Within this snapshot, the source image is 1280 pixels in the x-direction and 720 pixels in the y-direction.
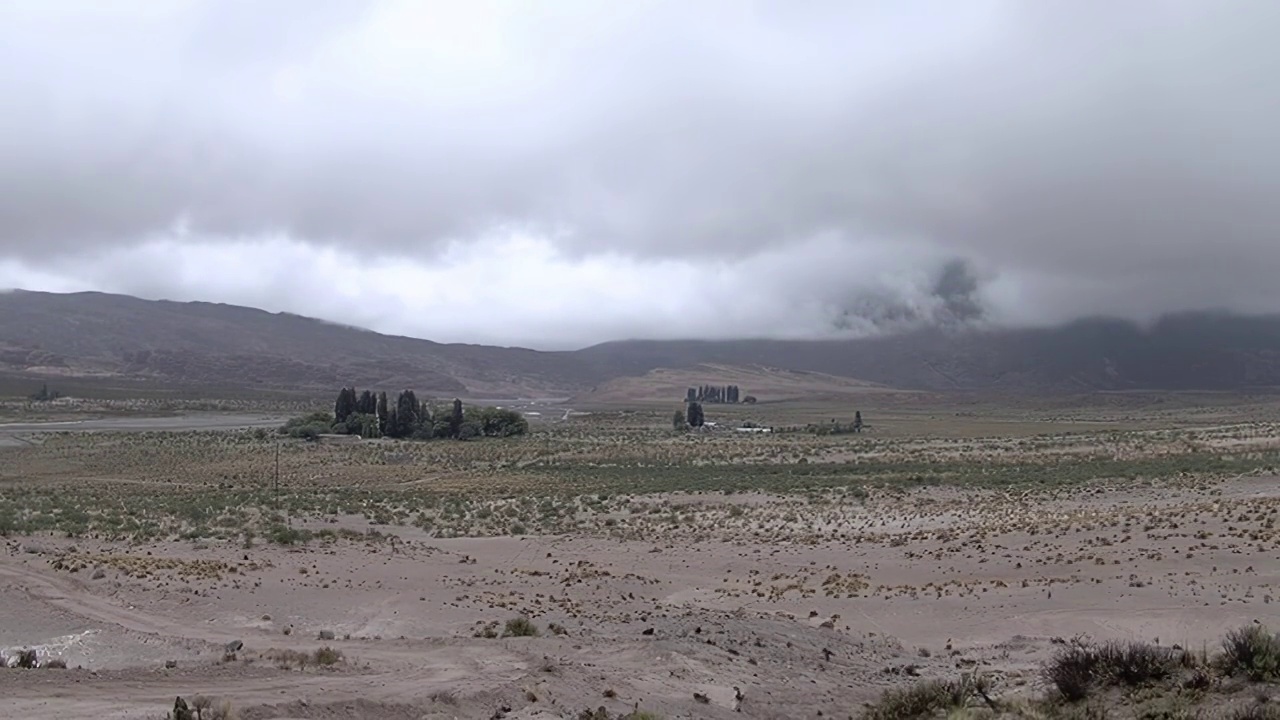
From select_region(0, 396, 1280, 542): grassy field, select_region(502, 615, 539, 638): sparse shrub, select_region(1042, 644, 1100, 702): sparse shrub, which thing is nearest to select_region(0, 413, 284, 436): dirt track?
select_region(0, 396, 1280, 542): grassy field

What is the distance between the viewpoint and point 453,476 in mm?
53688

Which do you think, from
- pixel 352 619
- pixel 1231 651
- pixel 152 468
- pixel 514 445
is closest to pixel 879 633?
pixel 1231 651

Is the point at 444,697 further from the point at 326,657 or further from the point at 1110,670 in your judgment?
the point at 1110,670

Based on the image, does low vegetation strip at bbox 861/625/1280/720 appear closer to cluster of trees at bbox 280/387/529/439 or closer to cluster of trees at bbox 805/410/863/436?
cluster of trees at bbox 280/387/529/439

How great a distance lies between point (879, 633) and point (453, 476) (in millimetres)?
39314

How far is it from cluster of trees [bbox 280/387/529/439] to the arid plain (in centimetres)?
4025

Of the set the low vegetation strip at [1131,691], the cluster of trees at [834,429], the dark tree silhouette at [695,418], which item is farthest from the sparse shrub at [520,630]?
the dark tree silhouette at [695,418]

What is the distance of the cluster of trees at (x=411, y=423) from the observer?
294 ft

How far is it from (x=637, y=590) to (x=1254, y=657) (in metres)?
13.4

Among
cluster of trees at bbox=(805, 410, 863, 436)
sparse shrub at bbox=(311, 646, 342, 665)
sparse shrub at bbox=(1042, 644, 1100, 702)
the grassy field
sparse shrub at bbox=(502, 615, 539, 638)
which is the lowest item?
cluster of trees at bbox=(805, 410, 863, 436)

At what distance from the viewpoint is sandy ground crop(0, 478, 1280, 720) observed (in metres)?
12.3

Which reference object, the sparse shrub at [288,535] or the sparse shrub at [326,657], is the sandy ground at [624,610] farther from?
the sparse shrub at [288,535]

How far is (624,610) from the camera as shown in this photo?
19.4 meters

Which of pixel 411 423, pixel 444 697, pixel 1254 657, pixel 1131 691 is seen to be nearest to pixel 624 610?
pixel 444 697
